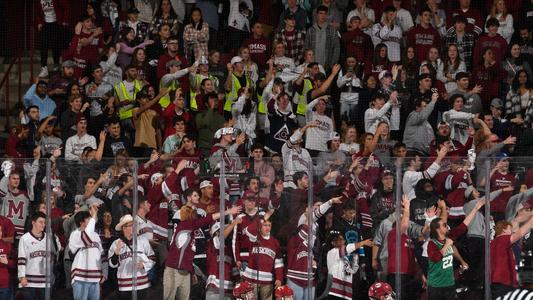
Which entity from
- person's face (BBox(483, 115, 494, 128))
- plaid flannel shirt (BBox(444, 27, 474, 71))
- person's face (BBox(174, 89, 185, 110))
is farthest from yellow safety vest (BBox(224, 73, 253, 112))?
person's face (BBox(483, 115, 494, 128))

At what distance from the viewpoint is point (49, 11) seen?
23.3 meters

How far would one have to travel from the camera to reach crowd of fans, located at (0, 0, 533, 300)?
17375 mm

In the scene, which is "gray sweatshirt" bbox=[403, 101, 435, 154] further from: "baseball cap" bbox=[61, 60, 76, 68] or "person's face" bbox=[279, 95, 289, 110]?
"baseball cap" bbox=[61, 60, 76, 68]

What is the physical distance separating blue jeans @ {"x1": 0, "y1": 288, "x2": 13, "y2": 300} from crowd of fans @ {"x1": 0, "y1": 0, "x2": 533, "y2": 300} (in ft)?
0.05

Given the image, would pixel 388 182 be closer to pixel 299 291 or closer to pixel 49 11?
pixel 299 291

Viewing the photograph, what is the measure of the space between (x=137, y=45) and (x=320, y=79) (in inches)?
112

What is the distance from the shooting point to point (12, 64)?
76.8 feet

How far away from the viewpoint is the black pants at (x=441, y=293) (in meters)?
17.2

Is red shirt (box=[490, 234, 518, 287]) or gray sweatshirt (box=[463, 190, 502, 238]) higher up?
gray sweatshirt (box=[463, 190, 502, 238])

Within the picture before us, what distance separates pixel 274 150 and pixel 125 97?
2.13 m

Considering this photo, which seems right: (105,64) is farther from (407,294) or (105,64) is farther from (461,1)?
(407,294)

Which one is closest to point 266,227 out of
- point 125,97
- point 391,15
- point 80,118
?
point 80,118

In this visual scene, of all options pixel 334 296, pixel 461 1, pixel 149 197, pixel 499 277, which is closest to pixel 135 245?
pixel 149 197

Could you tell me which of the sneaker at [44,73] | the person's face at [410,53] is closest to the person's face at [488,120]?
the person's face at [410,53]
